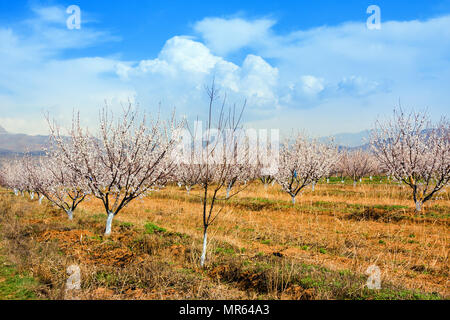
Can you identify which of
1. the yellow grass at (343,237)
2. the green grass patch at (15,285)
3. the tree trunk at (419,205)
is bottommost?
the yellow grass at (343,237)

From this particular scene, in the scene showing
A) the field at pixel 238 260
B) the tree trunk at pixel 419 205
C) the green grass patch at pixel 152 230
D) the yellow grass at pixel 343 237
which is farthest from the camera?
the tree trunk at pixel 419 205

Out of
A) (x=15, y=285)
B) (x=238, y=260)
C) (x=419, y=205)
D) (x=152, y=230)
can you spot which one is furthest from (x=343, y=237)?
(x=15, y=285)

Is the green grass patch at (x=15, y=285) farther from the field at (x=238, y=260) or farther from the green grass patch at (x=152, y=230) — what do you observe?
the green grass patch at (x=152, y=230)

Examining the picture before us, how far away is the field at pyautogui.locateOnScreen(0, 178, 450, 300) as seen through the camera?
6.68 m

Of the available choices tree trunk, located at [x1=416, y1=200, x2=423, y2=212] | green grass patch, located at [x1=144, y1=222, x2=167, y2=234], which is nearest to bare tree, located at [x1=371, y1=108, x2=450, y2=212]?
tree trunk, located at [x1=416, y1=200, x2=423, y2=212]

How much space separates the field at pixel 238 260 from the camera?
6676 mm

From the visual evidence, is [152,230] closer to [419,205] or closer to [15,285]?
[15,285]

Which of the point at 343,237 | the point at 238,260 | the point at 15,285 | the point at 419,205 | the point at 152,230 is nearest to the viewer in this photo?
the point at 15,285

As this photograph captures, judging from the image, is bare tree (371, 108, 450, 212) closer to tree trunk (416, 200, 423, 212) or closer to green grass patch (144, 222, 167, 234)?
tree trunk (416, 200, 423, 212)

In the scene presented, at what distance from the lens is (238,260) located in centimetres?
896

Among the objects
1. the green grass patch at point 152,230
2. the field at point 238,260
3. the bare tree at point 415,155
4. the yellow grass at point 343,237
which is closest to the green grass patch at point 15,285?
the field at point 238,260

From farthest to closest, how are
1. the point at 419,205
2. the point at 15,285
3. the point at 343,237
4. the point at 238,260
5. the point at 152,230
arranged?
the point at 419,205 → the point at 152,230 → the point at 343,237 → the point at 238,260 → the point at 15,285

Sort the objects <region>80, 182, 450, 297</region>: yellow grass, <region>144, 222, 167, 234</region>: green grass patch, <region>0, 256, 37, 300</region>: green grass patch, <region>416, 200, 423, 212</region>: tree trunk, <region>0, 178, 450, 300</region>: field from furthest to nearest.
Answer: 1. <region>416, 200, 423, 212</region>: tree trunk
2. <region>144, 222, 167, 234</region>: green grass patch
3. <region>80, 182, 450, 297</region>: yellow grass
4. <region>0, 178, 450, 300</region>: field
5. <region>0, 256, 37, 300</region>: green grass patch
